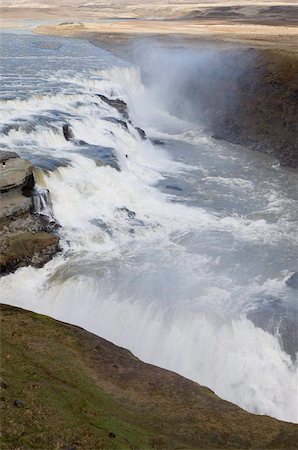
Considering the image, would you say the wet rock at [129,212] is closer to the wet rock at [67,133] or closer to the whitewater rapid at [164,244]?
the whitewater rapid at [164,244]

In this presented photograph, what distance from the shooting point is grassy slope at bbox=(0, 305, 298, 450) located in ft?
26.9

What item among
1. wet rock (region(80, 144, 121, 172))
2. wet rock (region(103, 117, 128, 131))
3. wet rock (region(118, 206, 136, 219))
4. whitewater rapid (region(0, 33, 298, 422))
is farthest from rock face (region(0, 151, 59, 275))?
wet rock (region(103, 117, 128, 131))

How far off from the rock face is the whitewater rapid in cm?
50

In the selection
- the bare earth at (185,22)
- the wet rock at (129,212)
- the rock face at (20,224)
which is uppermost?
the bare earth at (185,22)

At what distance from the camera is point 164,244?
19984 millimetres

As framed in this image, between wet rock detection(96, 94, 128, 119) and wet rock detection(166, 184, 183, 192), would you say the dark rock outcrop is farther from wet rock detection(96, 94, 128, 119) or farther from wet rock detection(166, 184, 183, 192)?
wet rock detection(166, 184, 183, 192)

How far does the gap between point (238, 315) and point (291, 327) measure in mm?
1551

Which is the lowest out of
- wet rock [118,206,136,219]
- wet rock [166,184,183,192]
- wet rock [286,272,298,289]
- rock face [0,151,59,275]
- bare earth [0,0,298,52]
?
→ wet rock [286,272,298,289]

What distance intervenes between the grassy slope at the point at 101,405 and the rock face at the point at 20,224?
550 centimetres

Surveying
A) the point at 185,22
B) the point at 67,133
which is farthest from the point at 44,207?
the point at 185,22

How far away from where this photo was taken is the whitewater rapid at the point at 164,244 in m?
14.4

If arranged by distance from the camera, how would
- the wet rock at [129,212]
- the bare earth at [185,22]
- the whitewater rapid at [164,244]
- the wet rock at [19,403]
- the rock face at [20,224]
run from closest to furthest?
the wet rock at [19,403] < the whitewater rapid at [164,244] < the rock face at [20,224] < the wet rock at [129,212] < the bare earth at [185,22]

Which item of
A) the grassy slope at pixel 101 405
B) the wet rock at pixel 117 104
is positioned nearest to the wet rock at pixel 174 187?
the wet rock at pixel 117 104

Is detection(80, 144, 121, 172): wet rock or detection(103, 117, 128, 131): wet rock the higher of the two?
detection(103, 117, 128, 131): wet rock
